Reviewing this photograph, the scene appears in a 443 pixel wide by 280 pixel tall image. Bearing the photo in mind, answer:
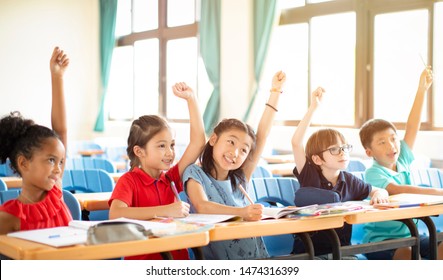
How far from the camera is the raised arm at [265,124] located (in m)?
2.84

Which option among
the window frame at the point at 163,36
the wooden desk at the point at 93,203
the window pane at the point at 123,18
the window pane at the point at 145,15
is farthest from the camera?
the window pane at the point at 123,18

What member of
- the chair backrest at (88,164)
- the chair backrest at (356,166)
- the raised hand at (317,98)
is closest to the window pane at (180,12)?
the chair backrest at (88,164)

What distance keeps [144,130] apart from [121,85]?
772cm

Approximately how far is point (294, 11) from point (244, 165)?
14.7 ft

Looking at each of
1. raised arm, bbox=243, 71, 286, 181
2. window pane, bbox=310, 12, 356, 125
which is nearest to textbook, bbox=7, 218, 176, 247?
raised arm, bbox=243, 71, 286, 181

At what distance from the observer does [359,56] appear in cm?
628

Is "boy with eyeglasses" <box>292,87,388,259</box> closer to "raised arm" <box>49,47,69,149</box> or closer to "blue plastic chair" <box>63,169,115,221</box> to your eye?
"raised arm" <box>49,47,69,149</box>

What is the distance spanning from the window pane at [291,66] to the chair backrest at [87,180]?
3.45 metres

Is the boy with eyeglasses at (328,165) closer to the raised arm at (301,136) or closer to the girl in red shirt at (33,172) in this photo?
the raised arm at (301,136)

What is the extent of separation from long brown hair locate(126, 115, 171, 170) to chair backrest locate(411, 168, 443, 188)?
5.30 ft

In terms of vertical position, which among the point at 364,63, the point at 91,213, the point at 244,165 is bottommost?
the point at 91,213
